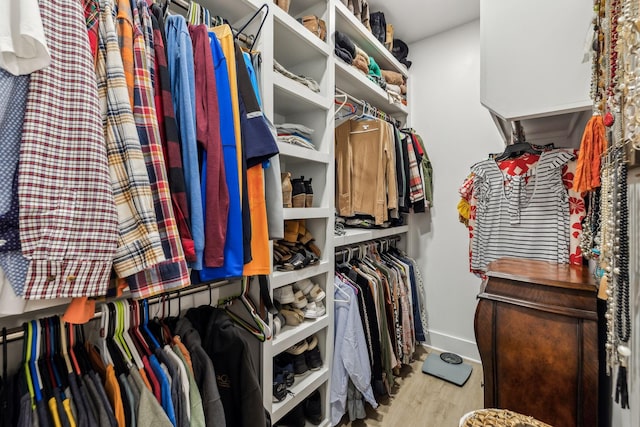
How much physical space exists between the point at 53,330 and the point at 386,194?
1716 mm

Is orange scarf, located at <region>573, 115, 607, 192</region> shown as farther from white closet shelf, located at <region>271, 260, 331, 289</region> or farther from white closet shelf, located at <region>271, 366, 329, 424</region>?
white closet shelf, located at <region>271, 366, 329, 424</region>

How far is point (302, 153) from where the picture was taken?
1.39 m

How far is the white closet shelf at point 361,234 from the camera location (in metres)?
1.68

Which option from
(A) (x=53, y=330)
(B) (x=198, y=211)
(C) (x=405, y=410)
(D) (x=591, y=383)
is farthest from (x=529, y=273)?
(A) (x=53, y=330)

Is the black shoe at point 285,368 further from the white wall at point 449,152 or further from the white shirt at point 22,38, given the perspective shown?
the white wall at point 449,152

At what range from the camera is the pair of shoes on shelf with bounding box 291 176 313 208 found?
4.83 ft

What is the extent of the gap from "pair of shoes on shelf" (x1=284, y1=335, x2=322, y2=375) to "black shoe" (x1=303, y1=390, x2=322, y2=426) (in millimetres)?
168

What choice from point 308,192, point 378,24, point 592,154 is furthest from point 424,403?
point 378,24

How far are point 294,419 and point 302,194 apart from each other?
3.70ft

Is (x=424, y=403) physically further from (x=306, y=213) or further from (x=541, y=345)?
(x=306, y=213)

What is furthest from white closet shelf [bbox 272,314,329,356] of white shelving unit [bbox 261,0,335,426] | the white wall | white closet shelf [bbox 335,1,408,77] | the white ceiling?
the white ceiling

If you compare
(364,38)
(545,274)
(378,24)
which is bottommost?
(545,274)

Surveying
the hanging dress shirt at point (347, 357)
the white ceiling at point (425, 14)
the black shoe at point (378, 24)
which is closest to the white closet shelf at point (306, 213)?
the hanging dress shirt at point (347, 357)

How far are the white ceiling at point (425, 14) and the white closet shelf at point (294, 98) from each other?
1086mm
